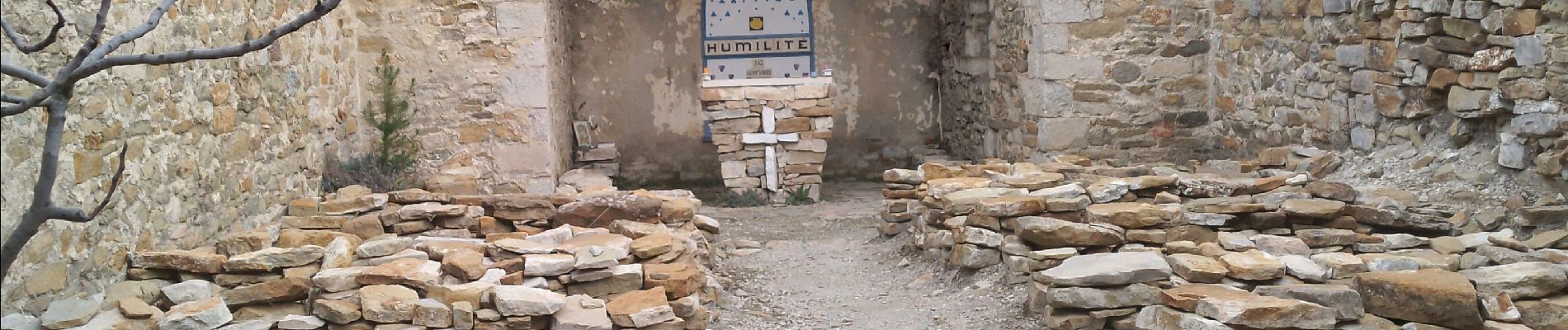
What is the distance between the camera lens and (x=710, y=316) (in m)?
4.95

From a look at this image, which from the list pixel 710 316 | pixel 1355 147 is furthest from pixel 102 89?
pixel 1355 147

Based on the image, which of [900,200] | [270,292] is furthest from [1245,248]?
[270,292]

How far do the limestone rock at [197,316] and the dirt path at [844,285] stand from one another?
1.70 meters

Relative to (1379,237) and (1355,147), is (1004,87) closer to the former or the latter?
(1355,147)

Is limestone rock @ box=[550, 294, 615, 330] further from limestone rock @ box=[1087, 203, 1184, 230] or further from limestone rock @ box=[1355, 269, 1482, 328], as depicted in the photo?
limestone rock @ box=[1355, 269, 1482, 328]

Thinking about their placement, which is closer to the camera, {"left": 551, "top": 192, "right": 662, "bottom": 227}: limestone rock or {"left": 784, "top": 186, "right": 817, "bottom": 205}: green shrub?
{"left": 551, "top": 192, "right": 662, "bottom": 227}: limestone rock

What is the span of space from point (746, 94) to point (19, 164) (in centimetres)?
509

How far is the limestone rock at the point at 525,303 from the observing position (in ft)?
13.6

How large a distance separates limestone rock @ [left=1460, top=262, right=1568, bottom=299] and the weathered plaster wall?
274 inches

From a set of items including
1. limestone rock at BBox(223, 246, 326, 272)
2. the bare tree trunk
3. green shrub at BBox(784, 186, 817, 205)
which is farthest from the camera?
green shrub at BBox(784, 186, 817, 205)

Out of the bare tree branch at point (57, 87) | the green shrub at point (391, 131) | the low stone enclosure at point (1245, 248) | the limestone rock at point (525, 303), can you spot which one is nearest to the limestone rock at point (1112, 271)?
the low stone enclosure at point (1245, 248)

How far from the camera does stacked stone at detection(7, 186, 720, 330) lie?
4.12m

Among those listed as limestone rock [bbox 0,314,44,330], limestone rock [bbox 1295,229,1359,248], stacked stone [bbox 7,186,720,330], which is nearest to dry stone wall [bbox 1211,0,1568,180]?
limestone rock [bbox 1295,229,1359,248]

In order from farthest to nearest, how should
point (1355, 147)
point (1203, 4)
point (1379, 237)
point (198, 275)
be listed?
point (1203, 4) → point (1355, 147) → point (1379, 237) → point (198, 275)
